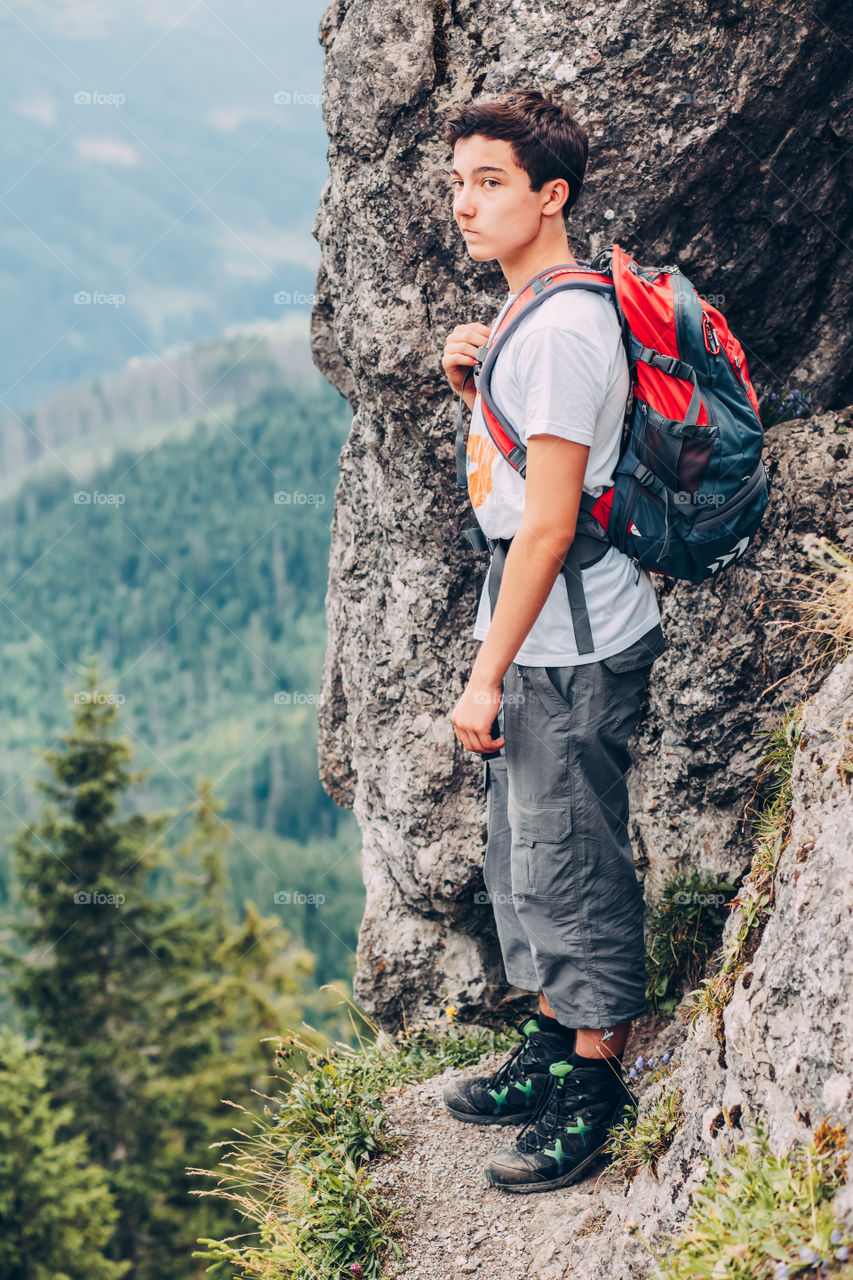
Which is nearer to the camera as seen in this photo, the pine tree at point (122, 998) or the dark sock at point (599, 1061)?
the dark sock at point (599, 1061)

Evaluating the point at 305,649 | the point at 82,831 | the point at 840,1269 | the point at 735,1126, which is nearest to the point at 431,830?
the point at 735,1126

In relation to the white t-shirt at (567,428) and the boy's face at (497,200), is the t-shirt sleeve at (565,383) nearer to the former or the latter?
→ the white t-shirt at (567,428)

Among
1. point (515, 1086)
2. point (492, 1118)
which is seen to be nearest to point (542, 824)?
point (515, 1086)

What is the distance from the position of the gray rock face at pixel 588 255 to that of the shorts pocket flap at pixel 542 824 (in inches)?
50.7

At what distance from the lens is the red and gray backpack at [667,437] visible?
301 centimetres

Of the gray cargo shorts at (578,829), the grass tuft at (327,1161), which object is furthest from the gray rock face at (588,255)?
the gray cargo shorts at (578,829)

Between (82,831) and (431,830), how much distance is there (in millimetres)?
20348

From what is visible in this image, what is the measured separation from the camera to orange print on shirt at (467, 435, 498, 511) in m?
3.35

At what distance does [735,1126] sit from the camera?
9.09 ft

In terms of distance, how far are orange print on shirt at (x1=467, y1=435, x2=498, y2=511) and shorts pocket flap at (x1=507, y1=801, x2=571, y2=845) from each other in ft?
3.55

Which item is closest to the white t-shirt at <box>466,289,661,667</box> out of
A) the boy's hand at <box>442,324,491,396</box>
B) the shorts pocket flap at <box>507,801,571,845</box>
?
the boy's hand at <box>442,324,491,396</box>

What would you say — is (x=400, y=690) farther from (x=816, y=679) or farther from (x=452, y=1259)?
(x=452, y=1259)

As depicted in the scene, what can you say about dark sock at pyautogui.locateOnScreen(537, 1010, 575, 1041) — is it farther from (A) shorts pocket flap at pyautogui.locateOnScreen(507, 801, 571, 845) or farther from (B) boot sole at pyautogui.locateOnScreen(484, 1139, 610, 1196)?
(A) shorts pocket flap at pyautogui.locateOnScreen(507, 801, 571, 845)

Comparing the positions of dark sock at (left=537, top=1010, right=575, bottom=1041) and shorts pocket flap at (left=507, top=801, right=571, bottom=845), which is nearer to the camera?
shorts pocket flap at (left=507, top=801, right=571, bottom=845)
